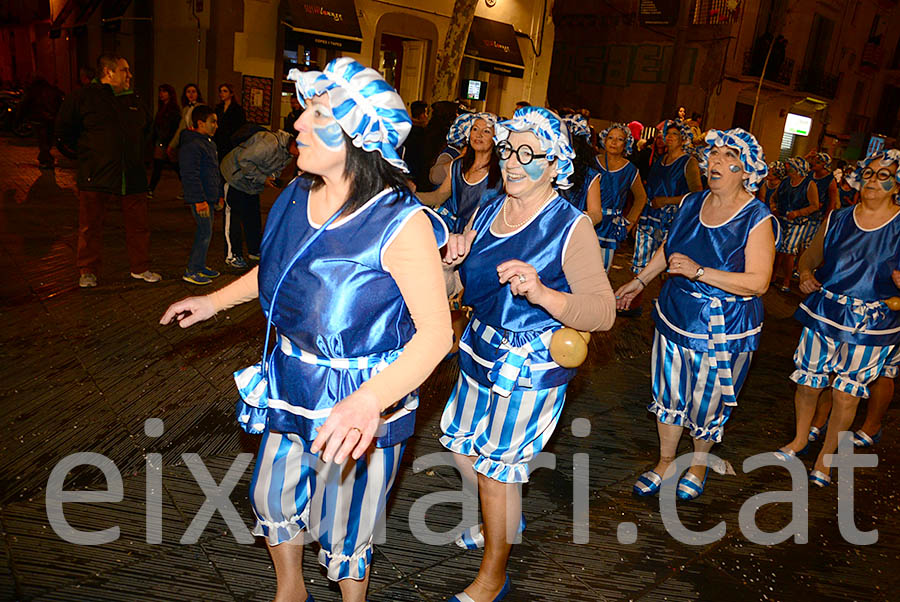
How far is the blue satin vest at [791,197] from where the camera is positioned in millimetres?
10141

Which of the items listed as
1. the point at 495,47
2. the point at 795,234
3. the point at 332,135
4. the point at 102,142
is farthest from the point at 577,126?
the point at 495,47

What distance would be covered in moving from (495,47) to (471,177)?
15002mm

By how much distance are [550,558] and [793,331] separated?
6.06m

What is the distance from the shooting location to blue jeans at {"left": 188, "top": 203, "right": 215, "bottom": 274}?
22.1ft

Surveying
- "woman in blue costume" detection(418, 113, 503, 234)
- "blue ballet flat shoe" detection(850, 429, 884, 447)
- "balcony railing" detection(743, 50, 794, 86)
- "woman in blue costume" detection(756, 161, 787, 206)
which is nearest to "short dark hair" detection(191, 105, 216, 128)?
"woman in blue costume" detection(418, 113, 503, 234)

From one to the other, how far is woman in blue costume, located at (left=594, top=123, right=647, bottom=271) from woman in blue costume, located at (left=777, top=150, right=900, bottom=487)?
2631 mm

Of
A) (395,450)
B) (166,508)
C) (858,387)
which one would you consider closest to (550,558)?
(395,450)

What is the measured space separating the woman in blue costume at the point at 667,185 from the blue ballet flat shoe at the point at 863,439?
10.4 ft

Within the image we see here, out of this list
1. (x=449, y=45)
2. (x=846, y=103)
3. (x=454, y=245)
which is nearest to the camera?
(x=454, y=245)

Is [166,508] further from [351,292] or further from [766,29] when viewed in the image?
[766,29]

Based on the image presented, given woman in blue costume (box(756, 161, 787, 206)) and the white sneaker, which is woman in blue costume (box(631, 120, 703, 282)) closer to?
woman in blue costume (box(756, 161, 787, 206))

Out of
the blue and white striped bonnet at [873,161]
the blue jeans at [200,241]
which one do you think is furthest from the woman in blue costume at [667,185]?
the blue jeans at [200,241]

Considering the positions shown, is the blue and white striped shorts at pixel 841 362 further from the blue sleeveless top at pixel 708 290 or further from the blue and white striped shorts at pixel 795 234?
the blue and white striped shorts at pixel 795 234

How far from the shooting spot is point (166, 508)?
3236mm
